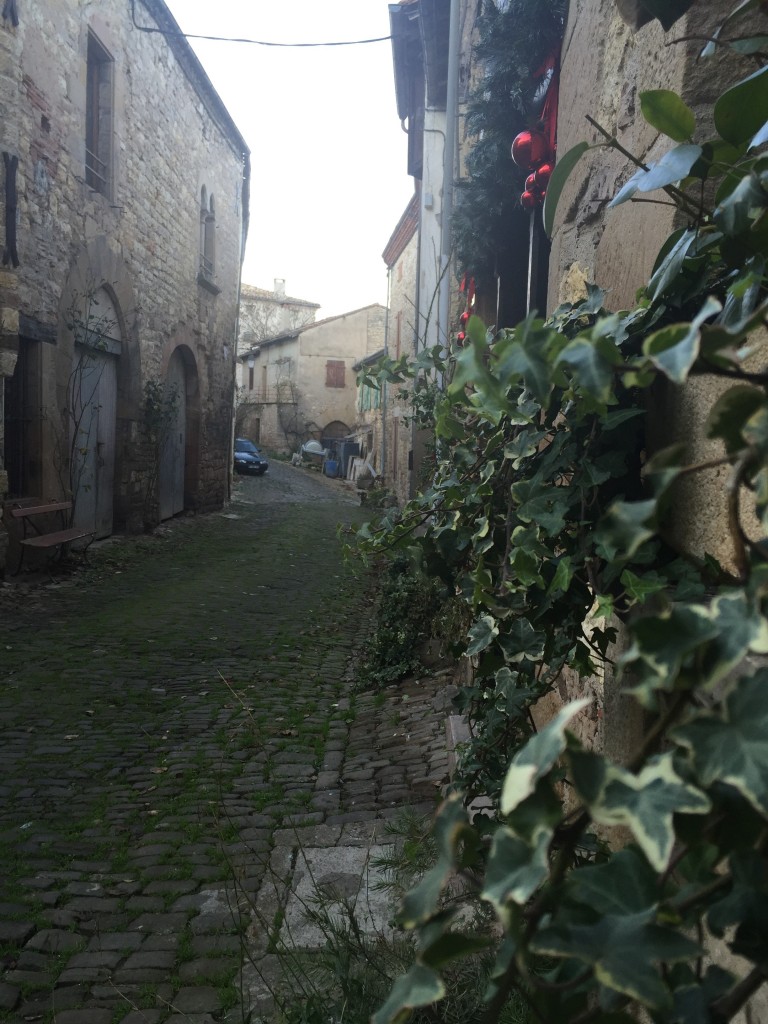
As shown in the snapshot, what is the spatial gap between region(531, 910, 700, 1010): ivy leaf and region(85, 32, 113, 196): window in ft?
34.6

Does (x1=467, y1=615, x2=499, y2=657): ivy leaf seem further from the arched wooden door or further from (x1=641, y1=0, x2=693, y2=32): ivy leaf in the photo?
the arched wooden door

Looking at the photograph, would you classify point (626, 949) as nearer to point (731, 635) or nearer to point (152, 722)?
point (731, 635)

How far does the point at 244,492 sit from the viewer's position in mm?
20578

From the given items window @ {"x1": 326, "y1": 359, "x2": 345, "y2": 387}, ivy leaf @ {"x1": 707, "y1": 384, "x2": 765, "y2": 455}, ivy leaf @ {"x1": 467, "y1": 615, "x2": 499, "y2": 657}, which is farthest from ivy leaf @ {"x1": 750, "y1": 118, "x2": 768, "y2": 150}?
window @ {"x1": 326, "y1": 359, "x2": 345, "y2": 387}

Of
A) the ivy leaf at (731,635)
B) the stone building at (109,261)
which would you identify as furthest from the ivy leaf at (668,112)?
the stone building at (109,261)

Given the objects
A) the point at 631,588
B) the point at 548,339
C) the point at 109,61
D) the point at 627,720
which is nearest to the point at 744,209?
the point at 548,339

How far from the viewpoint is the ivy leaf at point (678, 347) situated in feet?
2.04

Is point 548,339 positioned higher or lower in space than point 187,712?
higher

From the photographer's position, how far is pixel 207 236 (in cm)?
1515

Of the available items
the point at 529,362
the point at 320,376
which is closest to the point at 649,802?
the point at 529,362

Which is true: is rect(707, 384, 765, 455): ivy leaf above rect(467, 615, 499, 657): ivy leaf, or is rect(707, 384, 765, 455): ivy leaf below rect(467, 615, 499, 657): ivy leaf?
above

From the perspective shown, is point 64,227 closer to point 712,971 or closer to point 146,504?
point 146,504

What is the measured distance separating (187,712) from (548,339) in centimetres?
417

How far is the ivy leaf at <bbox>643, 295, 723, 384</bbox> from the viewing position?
62cm
